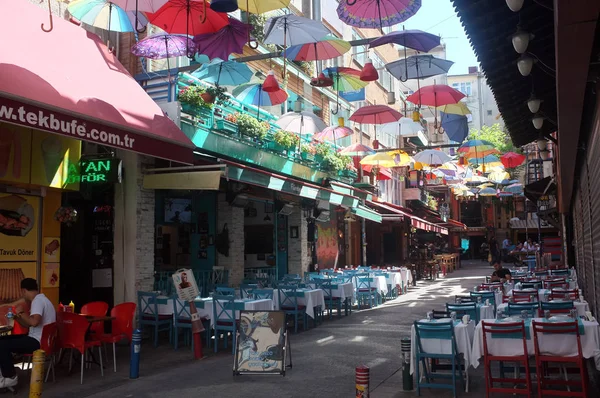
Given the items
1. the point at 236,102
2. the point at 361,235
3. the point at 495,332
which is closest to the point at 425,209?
the point at 361,235

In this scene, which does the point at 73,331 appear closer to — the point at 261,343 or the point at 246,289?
the point at 261,343

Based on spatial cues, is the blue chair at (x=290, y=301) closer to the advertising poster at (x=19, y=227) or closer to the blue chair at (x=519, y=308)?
the blue chair at (x=519, y=308)

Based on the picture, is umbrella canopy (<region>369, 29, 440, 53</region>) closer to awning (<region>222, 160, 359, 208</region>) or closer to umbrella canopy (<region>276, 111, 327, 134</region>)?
awning (<region>222, 160, 359, 208</region>)

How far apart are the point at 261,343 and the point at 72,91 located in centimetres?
473

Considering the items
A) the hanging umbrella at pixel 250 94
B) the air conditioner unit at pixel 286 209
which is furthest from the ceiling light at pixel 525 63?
the air conditioner unit at pixel 286 209

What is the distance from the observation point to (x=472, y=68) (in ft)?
254

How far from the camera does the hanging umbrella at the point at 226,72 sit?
12.4 meters

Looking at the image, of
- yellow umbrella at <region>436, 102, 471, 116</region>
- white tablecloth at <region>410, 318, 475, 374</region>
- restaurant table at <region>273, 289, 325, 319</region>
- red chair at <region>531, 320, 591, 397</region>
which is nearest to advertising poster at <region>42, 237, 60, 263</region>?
restaurant table at <region>273, 289, 325, 319</region>

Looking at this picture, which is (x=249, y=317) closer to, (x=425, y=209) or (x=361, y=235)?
(x=361, y=235)

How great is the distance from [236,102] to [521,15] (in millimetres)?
10122

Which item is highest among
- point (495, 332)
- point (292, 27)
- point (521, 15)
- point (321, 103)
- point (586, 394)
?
point (321, 103)

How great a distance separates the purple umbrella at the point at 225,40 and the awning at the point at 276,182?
2.54 metres

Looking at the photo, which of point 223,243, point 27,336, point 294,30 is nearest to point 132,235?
point 223,243

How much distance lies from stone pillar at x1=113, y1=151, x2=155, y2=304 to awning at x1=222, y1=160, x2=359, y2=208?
6.33 ft
